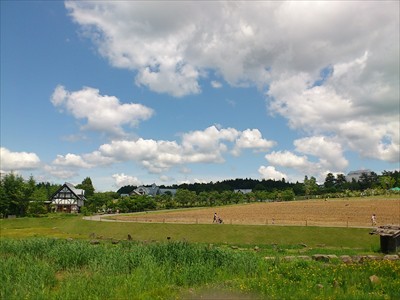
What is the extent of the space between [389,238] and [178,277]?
765 inches

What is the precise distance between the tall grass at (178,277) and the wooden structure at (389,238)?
11.0 meters

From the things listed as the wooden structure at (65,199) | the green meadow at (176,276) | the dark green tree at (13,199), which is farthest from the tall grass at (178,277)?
the wooden structure at (65,199)

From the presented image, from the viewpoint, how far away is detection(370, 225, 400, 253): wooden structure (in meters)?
25.3

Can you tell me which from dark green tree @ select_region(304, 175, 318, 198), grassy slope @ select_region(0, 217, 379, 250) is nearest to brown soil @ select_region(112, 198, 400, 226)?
grassy slope @ select_region(0, 217, 379, 250)

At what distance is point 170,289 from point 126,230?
136 ft

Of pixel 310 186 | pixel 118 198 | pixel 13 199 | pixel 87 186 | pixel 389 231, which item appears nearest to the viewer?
pixel 389 231

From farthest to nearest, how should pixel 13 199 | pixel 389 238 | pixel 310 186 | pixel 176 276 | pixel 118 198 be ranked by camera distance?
1. pixel 310 186
2. pixel 118 198
3. pixel 13 199
4. pixel 389 238
5. pixel 176 276

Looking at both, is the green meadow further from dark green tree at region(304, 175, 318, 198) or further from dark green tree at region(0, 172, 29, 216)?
dark green tree at region(304, 175, 318, 198)

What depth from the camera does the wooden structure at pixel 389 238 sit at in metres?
25.3

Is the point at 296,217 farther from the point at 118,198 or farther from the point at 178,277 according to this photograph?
the point at 118,198

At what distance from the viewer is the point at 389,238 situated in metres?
26.2

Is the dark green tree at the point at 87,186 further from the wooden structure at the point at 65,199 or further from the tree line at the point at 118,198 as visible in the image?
the wooden structure at the point at 65,199

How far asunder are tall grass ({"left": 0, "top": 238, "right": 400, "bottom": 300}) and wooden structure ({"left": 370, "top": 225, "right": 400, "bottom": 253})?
36.2 ft

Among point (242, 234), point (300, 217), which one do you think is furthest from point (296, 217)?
point (242, 234)
